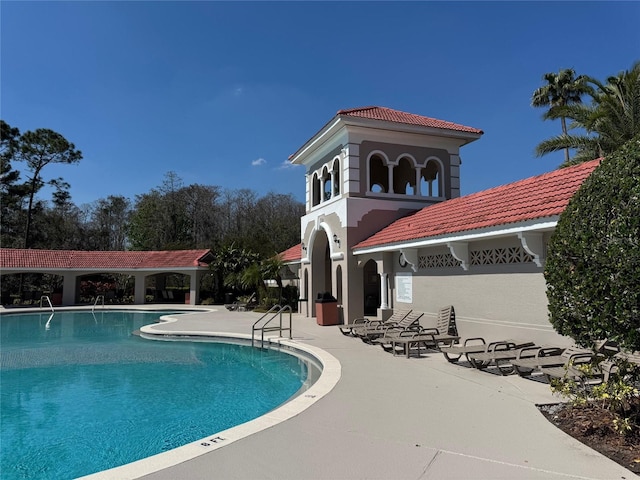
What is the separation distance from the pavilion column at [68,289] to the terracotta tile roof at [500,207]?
89.8 feet

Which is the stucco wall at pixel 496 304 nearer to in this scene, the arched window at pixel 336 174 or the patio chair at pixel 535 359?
the patio chair at pixel 535 359

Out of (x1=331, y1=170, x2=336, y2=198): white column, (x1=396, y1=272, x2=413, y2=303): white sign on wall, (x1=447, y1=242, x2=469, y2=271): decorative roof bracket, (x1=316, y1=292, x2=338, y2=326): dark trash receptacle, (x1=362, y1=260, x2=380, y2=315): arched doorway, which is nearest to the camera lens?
(x1=447, y1=242, x2=469, y2=271): decorative roof bracket

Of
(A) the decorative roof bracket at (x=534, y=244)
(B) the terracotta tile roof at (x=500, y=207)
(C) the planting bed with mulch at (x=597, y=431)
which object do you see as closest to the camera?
(C) the planting bed with mulch at (x=597, y=431)

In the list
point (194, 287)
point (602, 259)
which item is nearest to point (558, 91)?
point (194, 287)

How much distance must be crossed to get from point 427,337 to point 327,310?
23.3ft

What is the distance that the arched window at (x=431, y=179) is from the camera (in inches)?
754

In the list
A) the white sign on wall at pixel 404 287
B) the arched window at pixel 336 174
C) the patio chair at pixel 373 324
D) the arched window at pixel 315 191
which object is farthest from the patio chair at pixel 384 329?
the arched window at pixel 315 191

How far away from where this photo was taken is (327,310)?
1720cm

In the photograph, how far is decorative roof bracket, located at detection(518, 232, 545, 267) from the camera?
9070 mm

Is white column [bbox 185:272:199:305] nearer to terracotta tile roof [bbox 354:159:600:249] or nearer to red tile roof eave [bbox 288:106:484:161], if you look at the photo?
red tile roof eave [bbox 288:106:484:161]

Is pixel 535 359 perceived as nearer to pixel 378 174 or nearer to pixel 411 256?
pixel 411 256

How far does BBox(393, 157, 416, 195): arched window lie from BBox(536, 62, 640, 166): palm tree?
5.31m

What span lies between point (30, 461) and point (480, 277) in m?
9.53

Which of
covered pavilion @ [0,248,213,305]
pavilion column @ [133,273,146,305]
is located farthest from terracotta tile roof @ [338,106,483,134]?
pavilion column @ [133,273,146,305]
